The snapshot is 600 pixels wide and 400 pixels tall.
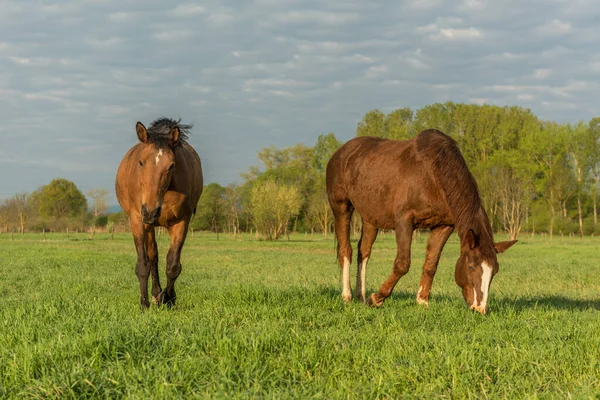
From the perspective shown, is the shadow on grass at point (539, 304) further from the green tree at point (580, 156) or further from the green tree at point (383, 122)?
the green tree at point (580, 156)

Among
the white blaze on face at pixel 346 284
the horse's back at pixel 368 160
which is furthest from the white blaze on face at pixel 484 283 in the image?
the white blaze on face at pixel 346 284

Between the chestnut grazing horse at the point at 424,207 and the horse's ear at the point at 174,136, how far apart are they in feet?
9.97

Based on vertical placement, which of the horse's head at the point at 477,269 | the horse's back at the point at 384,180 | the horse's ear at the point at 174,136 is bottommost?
the horse's head at the point at 477,269

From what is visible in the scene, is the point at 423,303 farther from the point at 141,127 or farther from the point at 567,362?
the point at 141,127

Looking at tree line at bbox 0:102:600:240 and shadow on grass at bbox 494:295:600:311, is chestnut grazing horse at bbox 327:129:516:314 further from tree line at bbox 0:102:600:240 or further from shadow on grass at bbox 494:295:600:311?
tree line at bbox 0:102:600:240

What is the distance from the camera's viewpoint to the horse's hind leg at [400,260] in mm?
7309

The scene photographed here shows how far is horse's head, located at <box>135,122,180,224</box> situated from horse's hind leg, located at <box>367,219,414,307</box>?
3213 mm

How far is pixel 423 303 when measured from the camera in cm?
750

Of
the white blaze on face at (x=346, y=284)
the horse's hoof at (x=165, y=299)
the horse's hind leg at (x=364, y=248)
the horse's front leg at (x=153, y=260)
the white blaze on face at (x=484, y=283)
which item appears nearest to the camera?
the white blaze on face at (x=484, y=283)

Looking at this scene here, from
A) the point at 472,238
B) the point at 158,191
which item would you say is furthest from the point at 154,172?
the point at 472,238

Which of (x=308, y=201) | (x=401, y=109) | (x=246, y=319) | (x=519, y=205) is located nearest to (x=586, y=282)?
(x=246, y=319)

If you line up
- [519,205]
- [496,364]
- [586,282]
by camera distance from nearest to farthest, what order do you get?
1. [496,364]
2. [586,282]
3. [519,205]

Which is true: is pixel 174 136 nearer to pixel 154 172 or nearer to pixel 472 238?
pixel 154 172

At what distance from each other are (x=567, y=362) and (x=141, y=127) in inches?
216
